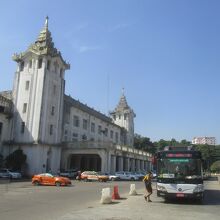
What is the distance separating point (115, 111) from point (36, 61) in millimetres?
40164

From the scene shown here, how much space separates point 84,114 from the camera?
222 feet

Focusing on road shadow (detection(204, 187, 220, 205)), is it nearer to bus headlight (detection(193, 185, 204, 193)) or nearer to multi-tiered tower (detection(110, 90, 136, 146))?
bus headlight (detection(193, 185, 204, 193))

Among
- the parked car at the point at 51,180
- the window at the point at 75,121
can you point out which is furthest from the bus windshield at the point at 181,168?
the window at the point at 75,121

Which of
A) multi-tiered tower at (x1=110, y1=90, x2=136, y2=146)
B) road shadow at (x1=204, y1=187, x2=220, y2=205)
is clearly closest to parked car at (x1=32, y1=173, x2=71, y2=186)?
road shadow at (x1=204, y1=187, x2=220, y2=205)

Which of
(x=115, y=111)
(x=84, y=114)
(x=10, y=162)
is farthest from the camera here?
(x=115, y=111)

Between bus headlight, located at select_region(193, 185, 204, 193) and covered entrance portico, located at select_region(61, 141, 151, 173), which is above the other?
covered entrance portico, located at select_region(61, 141, 151, 173)

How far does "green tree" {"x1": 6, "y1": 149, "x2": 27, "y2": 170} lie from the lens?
48.9 metres

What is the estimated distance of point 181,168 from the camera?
1831 cm

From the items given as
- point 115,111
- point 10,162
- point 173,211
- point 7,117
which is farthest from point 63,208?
point 115,111

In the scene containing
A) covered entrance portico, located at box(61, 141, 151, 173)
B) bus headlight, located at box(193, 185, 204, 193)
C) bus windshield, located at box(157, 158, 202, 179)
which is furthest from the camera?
covered entrance portico, located at box(61, 141, 151, 173)

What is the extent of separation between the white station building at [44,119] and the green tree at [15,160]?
1.05m

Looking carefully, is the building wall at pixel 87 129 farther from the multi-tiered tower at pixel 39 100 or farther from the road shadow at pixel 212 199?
the road shadow at pixel 212 199

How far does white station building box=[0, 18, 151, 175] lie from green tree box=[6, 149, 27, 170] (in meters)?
1.05

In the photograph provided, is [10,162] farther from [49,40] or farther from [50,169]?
[49,40]
